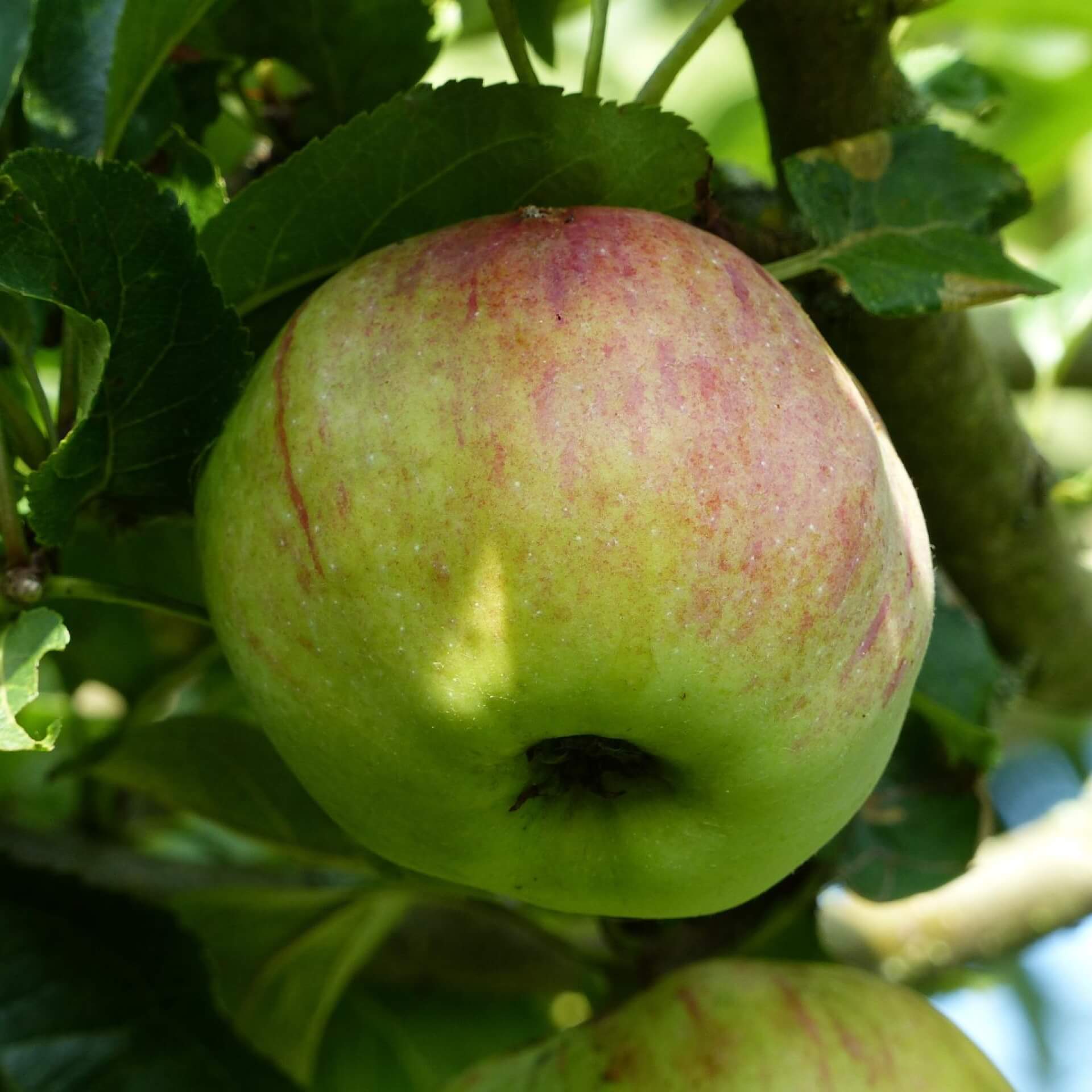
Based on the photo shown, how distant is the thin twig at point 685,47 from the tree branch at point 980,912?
3.17ft

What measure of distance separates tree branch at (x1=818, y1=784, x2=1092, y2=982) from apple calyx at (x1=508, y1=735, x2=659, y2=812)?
0.83 meters

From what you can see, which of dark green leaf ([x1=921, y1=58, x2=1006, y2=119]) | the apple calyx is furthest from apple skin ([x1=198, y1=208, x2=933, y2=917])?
dark green leaf ([x1=921, y1=58, x2=1006, y2=119])

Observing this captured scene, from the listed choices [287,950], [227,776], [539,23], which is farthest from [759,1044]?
[539,23]

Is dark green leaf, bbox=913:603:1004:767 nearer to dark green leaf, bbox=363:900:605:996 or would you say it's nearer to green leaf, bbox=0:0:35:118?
dark green leaf, bbox=363:900:605:996

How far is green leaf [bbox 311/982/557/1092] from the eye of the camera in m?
1.54

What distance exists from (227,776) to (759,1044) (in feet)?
1.73

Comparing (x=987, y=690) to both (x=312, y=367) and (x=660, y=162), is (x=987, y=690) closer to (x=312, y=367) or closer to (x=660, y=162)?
(x=660, y=162)

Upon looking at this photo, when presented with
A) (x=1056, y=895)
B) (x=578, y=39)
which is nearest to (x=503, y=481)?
(x=1056, y=895)

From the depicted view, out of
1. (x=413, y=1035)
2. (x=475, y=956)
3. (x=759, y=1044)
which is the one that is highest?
(x=759, y=1044)

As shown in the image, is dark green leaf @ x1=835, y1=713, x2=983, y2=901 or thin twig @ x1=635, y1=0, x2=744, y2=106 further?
dark green leaf @ x1=835, y1=713, x2=983, y2=901

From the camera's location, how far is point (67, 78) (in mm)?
1026

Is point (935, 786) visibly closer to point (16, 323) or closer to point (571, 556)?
point (571, 556)

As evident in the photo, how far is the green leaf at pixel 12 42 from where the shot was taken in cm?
93

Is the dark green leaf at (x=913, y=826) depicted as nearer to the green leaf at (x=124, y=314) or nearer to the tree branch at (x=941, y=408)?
the tree branch at (x=941, y=408)
